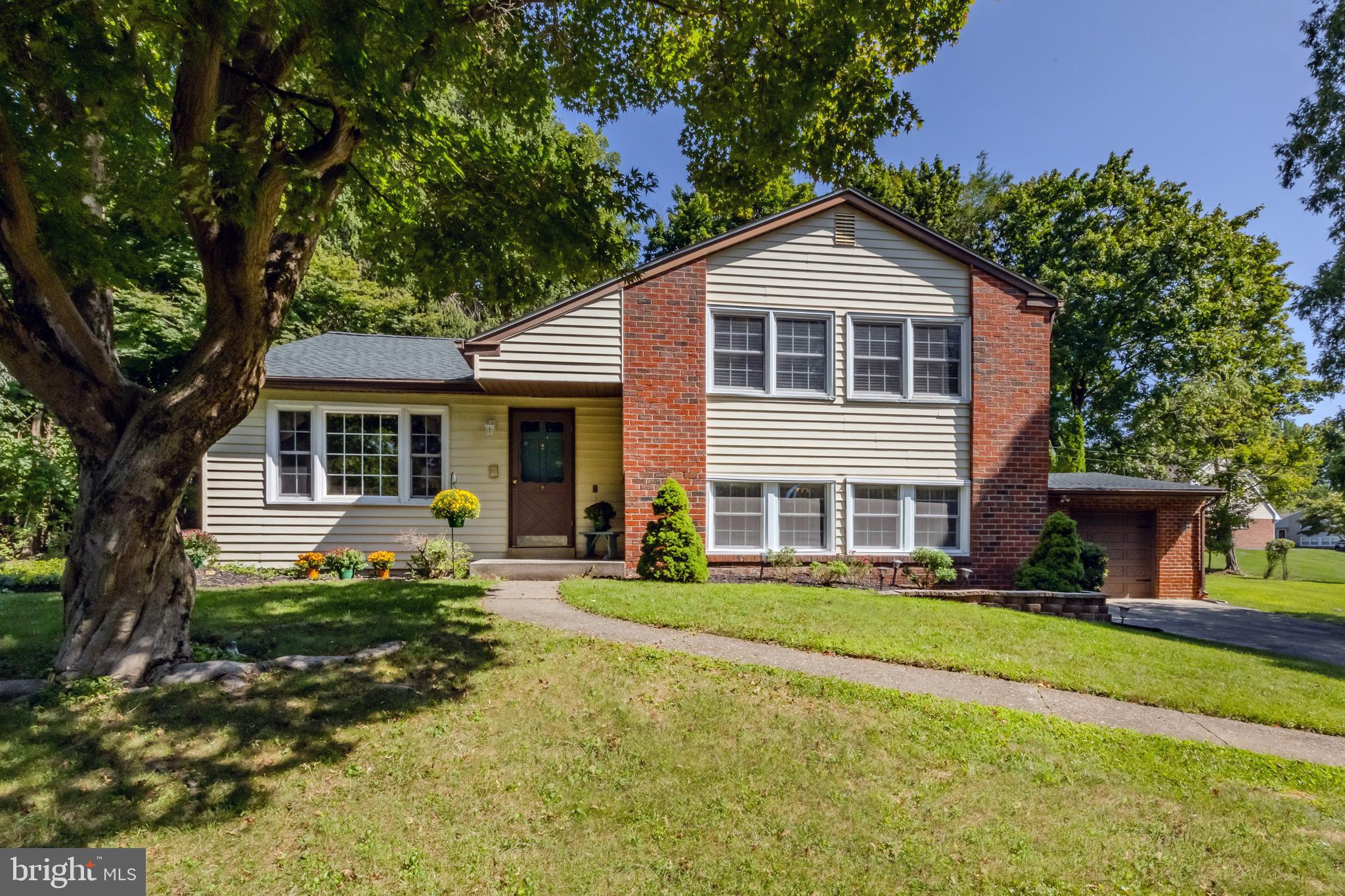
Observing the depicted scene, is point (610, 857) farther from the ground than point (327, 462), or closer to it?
closer to it

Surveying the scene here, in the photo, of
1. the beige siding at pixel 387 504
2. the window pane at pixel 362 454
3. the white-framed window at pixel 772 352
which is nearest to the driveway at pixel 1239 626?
the white-framed window at pixel 772 352

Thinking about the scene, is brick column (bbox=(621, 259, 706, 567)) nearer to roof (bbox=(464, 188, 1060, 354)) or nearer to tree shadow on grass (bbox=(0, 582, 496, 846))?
roof (bbox=(464, 188, 1060, 354))

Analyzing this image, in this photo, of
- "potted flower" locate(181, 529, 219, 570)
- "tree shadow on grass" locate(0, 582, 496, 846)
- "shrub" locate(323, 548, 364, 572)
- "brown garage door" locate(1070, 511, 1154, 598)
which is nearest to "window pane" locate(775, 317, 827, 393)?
"tree shadow on grass" locate(0, 582, 496, 846)

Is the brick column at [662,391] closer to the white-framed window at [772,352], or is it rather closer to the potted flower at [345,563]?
the white-framed window at [772,352]

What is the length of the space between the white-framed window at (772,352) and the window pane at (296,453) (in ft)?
23.3

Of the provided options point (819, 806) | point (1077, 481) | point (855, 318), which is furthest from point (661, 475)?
point (1077, 481)

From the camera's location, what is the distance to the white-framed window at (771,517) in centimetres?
1018

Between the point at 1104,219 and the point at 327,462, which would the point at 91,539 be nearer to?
the point at 327,462

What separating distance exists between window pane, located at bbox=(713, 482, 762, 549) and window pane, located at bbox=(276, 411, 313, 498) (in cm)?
710

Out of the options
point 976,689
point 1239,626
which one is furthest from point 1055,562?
point 976,689

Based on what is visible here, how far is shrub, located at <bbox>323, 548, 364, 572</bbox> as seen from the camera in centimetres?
962

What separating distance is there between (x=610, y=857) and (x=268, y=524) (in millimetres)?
9806

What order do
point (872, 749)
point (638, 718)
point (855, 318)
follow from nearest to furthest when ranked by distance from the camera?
point (872, 749)
point (638, 718)
point (855, 318)

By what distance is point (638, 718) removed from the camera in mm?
4270
